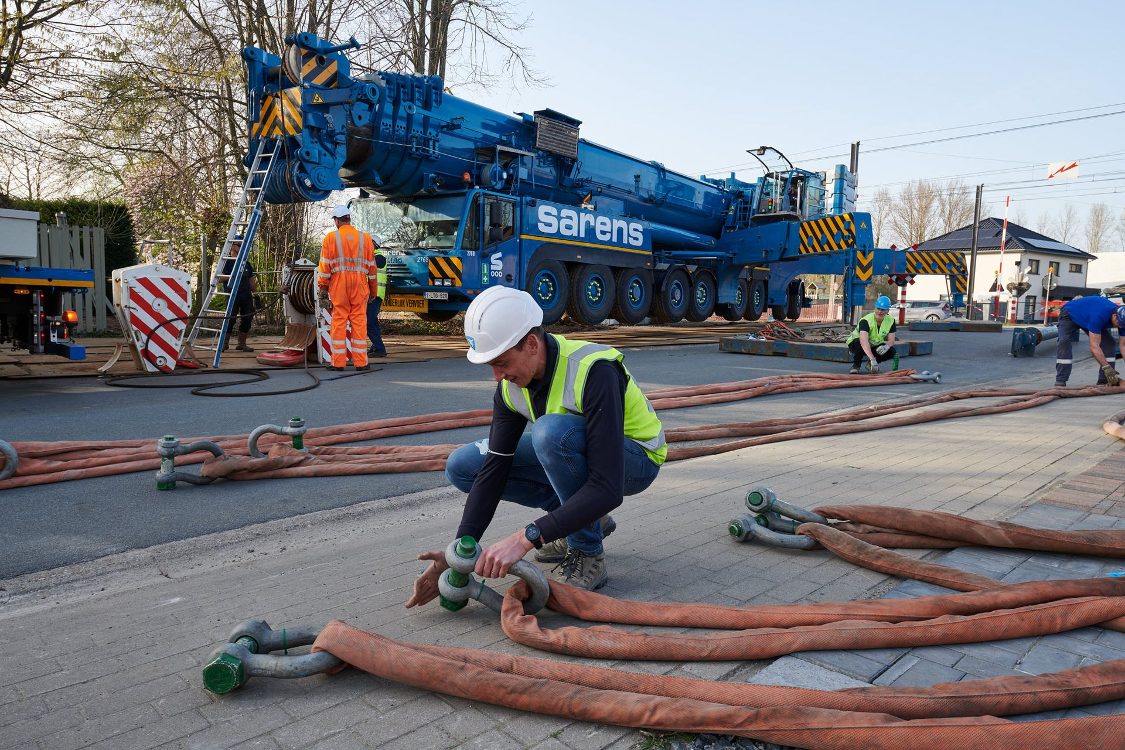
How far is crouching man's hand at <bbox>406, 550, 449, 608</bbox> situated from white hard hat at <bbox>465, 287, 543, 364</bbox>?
0.72 m

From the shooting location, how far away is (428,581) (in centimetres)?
275

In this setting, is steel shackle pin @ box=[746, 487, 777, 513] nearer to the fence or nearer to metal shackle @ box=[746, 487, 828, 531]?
metal shackle @ box=[746, 487, 828, 531]

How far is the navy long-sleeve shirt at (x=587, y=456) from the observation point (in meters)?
2.57

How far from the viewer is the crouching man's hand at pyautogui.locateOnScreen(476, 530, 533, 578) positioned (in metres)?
2.44

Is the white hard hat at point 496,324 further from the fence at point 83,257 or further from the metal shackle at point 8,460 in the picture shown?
the fence at point 83,257

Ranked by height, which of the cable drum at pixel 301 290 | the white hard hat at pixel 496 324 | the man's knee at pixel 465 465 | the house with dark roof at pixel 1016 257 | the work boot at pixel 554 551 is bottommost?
the work boot at pixel 554 551

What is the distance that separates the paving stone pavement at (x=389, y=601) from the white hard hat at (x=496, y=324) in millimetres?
954

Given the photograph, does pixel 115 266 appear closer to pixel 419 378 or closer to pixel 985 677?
pixel 419 378

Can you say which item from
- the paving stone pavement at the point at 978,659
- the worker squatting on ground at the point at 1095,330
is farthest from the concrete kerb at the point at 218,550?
the worker squatting on ground at the point at 1095,330

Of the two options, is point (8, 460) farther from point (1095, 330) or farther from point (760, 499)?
point (1095, 330)

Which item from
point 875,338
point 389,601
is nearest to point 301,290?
point 875,338

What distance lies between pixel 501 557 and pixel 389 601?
752 millimetres

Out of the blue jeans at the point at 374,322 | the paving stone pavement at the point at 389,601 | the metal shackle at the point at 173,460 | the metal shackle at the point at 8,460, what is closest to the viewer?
the paving stone pavement at the point at 389,601

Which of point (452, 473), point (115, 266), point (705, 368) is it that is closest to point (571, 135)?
point (705, 368)
